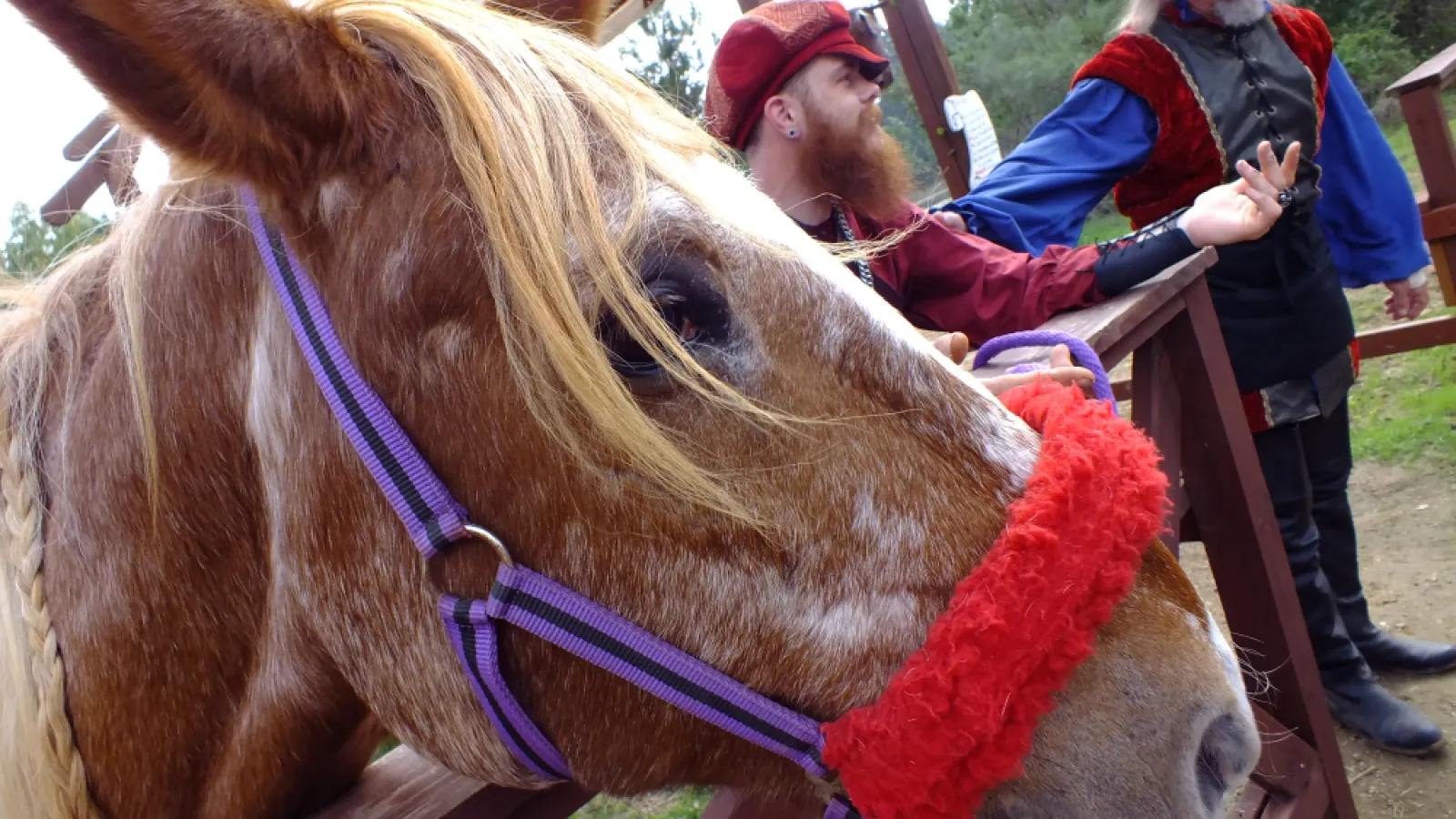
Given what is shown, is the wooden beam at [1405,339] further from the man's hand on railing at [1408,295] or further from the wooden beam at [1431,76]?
the man's hand on railing at [1408,295]

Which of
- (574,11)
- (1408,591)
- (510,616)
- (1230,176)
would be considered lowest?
(1408,591)

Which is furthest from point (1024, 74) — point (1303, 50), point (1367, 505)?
point (1303, 50)

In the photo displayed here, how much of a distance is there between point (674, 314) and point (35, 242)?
5.00ft

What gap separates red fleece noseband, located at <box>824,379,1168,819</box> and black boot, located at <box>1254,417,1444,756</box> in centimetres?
222

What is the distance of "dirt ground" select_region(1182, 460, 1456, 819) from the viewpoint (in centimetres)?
296

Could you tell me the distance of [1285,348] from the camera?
271 cm

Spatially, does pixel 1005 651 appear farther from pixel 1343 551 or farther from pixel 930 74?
pixel 930 74

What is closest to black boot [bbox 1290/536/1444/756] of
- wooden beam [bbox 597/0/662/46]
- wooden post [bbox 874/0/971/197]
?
wooden post [bbox 874/0/971/197]

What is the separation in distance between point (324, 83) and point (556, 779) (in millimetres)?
833

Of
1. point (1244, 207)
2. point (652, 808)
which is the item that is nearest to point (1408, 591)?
point (1244, 207)

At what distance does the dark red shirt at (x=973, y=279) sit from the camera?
2199 mm

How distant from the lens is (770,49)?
7.12ft

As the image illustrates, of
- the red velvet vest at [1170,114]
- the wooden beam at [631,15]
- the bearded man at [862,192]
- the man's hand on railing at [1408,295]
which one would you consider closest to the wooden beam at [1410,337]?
the man's hand on railing at [1408,295]

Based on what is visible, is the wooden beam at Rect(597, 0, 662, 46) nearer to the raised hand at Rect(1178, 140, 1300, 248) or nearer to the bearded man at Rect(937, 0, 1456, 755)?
the bearded man at Rect(937, 0, 1456, 755)
